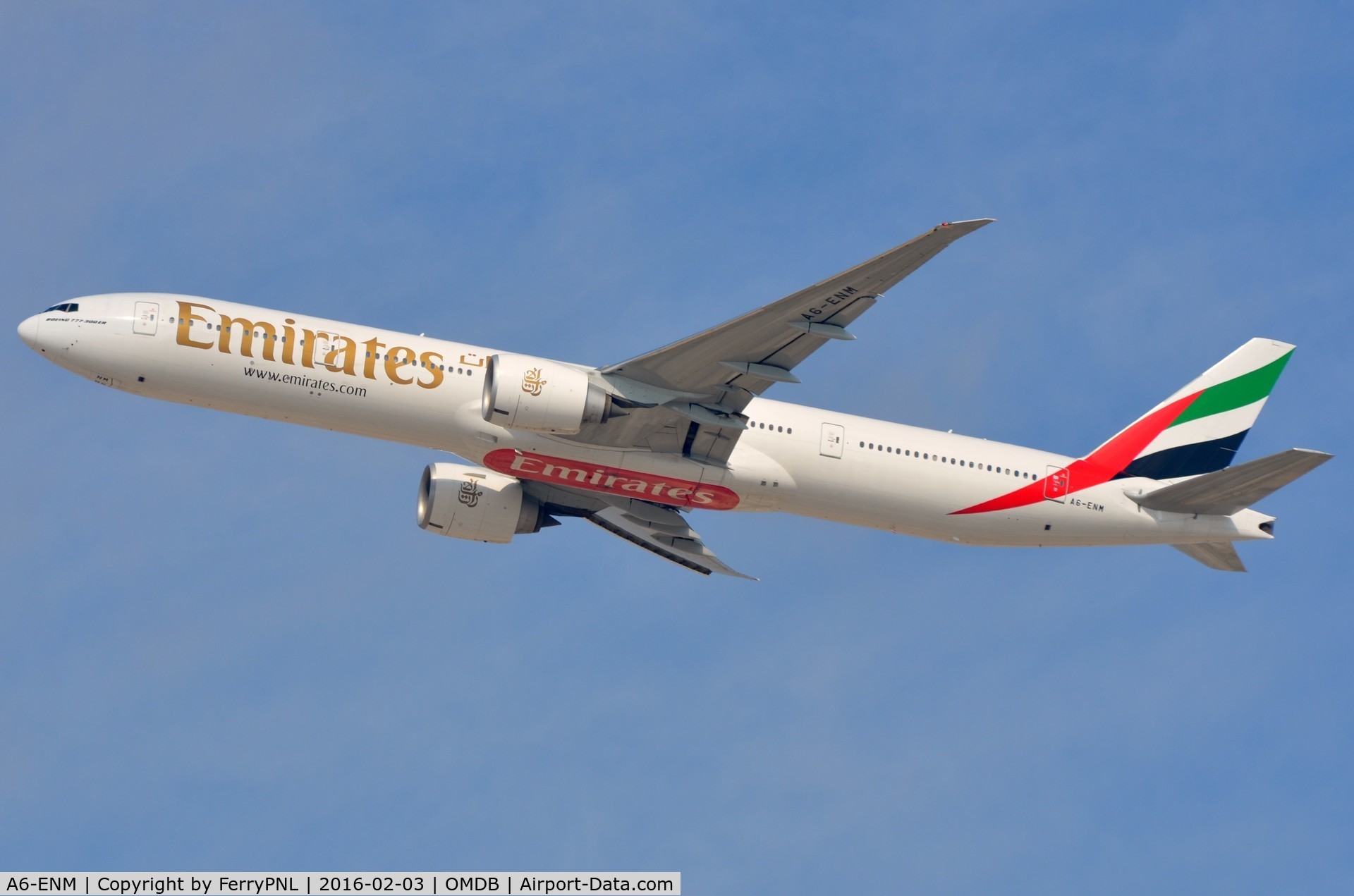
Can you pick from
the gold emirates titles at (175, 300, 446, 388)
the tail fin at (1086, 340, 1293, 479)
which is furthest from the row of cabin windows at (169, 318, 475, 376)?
the tail fin at (1086, 340, 1293, 479)

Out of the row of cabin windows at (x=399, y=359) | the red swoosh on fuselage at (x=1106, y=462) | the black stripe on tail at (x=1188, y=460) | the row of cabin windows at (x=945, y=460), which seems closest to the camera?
the row of cabin windows at (x=399, y=359)

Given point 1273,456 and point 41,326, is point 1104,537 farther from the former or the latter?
point 41,326

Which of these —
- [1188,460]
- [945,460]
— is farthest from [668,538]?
[1188,460]

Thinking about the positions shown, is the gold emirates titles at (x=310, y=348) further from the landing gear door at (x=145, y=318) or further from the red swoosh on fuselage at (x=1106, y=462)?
the red swoosh on fuselage at (x=1106, y=462)

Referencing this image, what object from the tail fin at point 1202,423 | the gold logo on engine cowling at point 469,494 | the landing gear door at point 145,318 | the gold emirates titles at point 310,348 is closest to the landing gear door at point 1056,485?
the tail fin at point 1202,423

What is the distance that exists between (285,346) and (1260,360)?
30033 mm

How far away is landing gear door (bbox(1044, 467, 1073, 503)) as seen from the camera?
135 ft

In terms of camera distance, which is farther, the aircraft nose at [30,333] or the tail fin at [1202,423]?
the tail fin at [1202,423]

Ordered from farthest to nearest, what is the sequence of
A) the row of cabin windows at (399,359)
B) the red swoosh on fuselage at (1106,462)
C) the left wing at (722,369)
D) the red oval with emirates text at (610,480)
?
the red swoosh on fuselage at (1106,462) < the red oval with emirates text at (610,480) < the row of cabin windows at (399,359) < the left wing at (722,369)

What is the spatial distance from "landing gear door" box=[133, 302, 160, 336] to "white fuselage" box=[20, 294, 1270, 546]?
39mm

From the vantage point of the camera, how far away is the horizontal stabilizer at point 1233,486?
120ft

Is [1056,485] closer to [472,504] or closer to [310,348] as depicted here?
[472,504]

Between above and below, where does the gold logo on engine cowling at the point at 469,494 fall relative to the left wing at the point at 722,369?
below

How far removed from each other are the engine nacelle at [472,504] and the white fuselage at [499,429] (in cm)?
361
